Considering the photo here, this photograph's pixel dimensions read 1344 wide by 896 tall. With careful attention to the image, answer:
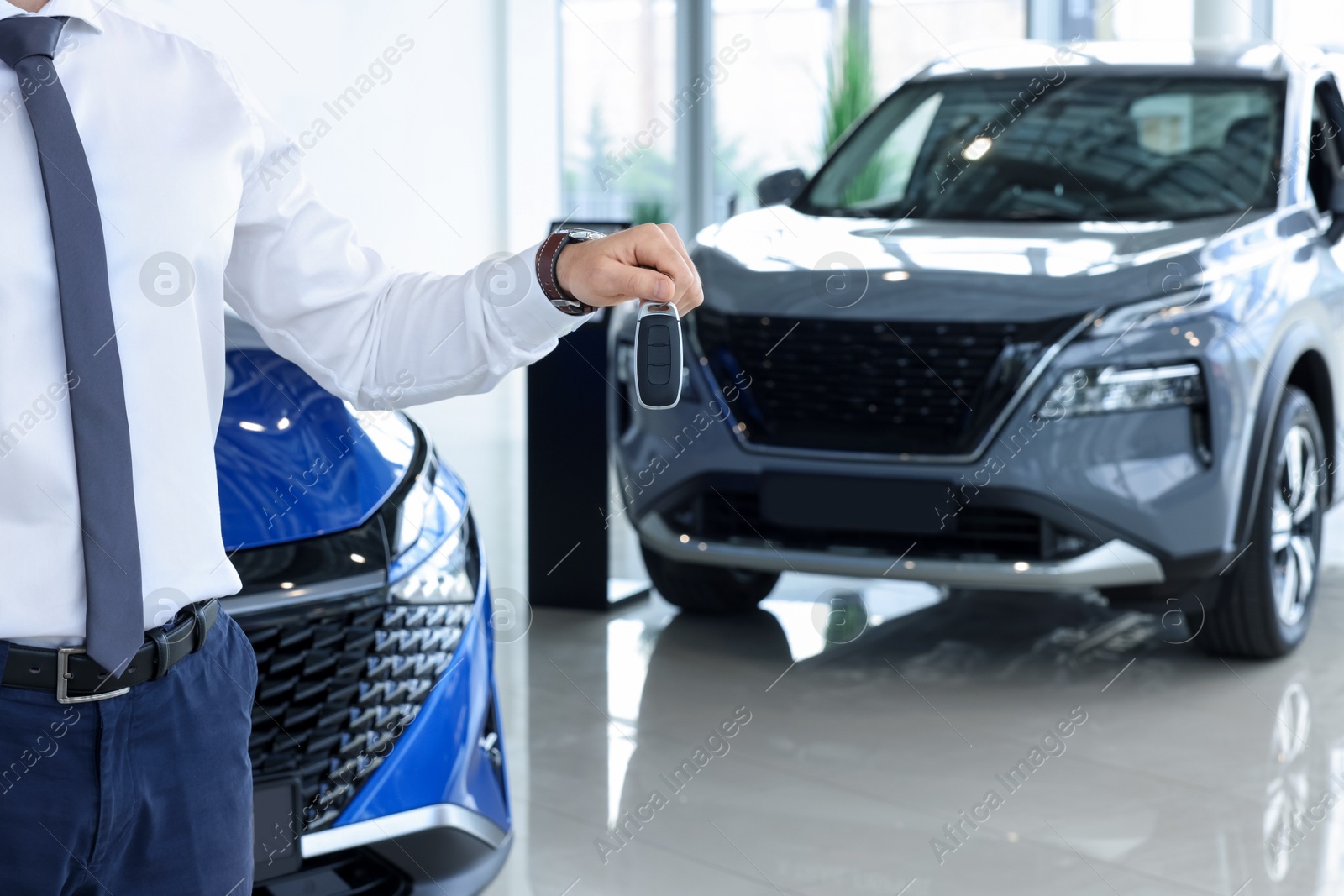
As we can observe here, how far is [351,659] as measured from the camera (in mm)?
1770

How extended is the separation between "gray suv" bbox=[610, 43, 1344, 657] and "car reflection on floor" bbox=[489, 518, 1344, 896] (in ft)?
0.81

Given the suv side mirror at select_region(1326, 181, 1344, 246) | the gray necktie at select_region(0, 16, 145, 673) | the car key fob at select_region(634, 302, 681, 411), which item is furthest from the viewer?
the suv side mirror at select_region(1326, 181, 1344, 246)

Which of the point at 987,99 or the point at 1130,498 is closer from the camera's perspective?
the point at 1130,498

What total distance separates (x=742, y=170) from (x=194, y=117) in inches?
395

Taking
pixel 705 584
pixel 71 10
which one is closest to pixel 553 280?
pixel 71 10

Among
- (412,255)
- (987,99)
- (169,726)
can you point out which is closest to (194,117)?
(169,726)

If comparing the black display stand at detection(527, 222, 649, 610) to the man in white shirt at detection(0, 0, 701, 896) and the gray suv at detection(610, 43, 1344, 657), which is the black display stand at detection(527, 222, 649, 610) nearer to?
the gray suv at detection(610, 43, 1344, 657)

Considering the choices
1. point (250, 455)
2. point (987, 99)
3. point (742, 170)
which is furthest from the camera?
point (742, 170)

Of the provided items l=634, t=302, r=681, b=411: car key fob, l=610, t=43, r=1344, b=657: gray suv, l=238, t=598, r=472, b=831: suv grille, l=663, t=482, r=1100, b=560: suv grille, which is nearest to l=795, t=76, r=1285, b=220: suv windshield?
l=610, t=43, r=1344, b=657: gray suv

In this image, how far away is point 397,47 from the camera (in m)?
8.19

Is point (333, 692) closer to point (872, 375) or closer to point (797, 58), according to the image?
point (872, 375)

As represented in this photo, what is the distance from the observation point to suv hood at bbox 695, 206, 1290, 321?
3154mm

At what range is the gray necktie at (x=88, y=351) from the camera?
105 centimetres

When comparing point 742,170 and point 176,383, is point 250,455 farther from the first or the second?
point 742,170
